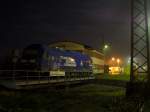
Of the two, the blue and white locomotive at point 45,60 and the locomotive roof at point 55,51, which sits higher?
the locomotive roof at point 55,51

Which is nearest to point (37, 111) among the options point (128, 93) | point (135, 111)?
point (135, 111)

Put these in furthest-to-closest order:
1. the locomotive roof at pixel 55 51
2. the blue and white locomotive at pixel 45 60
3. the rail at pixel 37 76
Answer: the locomotive roof at pixel 55 51
the blue and white locomotive at pixel 45 60
the rail at pixel 37 76

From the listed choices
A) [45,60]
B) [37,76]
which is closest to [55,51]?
[45,60]

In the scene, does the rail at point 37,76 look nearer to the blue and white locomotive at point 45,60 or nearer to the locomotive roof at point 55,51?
the blue and white locomotive at point 45,60

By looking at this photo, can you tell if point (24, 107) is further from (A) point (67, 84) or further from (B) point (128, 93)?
(A) point (67, 84)

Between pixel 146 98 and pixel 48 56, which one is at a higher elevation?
pixel 48 56

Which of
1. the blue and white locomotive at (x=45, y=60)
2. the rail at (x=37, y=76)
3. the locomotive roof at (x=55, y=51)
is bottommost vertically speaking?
the rail at (x=37, y=76)

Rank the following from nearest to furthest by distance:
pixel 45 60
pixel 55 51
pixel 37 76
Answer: pixel 37 76, pixel 45 60, pixel 55 51

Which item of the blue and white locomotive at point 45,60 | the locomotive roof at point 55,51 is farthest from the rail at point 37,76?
the locomotive roof at point 55,51

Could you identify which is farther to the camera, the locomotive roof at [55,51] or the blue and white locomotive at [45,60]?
the locomotive roof at [55,51]

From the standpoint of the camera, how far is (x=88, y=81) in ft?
120

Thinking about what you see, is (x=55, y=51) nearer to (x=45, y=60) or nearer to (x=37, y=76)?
(x=45, y=60)

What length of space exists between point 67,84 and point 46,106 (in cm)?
1360

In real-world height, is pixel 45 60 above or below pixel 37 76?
above
